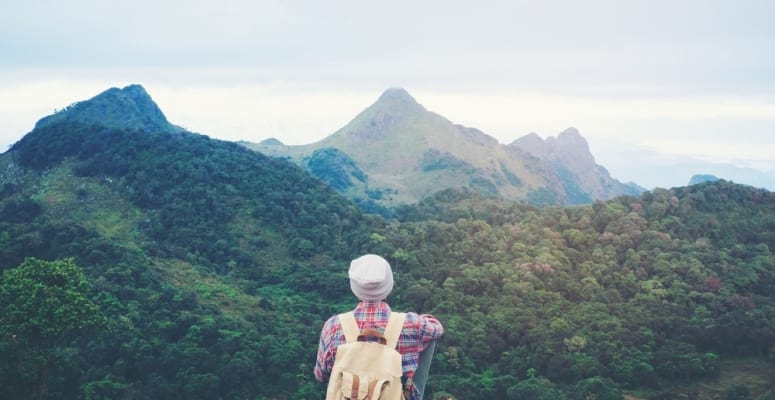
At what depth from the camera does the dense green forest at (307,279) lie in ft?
71.8

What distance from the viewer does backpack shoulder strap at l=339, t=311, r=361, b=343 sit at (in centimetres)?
372

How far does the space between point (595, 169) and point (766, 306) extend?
11651cm

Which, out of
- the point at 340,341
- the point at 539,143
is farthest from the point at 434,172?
the point at 340,341

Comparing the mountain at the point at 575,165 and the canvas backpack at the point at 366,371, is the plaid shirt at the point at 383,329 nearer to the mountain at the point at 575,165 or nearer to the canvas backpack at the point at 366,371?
the canvas backpack at the point at 366,371

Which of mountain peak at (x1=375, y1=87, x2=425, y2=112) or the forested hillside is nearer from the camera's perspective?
the forested hillside

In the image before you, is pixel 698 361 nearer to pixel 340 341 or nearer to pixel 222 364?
pixel 222 364

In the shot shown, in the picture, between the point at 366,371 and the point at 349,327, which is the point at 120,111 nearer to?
the point at 349,327

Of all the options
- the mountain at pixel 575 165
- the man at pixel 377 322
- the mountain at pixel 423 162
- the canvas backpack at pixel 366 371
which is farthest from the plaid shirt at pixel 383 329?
the mountain at pixel 575 165

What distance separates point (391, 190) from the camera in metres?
→ 85.4

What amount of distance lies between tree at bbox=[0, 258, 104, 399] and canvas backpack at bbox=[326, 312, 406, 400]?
1565 centimetres

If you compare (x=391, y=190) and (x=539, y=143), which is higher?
(x=539, y=143)

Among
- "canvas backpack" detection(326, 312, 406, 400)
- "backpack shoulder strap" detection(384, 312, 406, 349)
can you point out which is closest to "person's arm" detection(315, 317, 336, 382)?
"canvas backpack" detection(326, 312, 406, 400)

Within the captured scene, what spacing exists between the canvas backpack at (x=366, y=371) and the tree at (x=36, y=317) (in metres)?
15.6

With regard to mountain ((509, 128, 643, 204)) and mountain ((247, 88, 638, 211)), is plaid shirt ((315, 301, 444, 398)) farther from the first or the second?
mountain ((509, 128, 643, 204))
